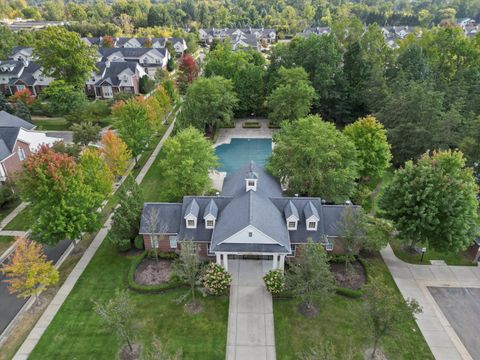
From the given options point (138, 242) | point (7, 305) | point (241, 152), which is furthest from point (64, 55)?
point (7, 305)

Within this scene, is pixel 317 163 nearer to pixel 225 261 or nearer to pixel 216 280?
pixel 225 261

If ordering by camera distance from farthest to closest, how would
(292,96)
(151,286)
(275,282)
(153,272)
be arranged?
(292,96), (153,272), (151,286), (275,282)

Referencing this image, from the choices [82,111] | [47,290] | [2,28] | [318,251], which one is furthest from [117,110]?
[2,28]

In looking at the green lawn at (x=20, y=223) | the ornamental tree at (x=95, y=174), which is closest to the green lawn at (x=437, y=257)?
the ornamental tree at (x=95, y=174)

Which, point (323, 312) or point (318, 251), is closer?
point (318, 251)

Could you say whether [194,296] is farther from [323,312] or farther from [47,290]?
[47,290]

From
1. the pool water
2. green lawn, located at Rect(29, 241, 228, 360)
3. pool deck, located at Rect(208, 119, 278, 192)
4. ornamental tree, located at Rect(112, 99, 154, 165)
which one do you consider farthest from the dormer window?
pool deck, located at Rect(208, 119, 278, 192)

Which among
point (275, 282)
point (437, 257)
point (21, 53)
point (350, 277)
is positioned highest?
point (21, 53)
